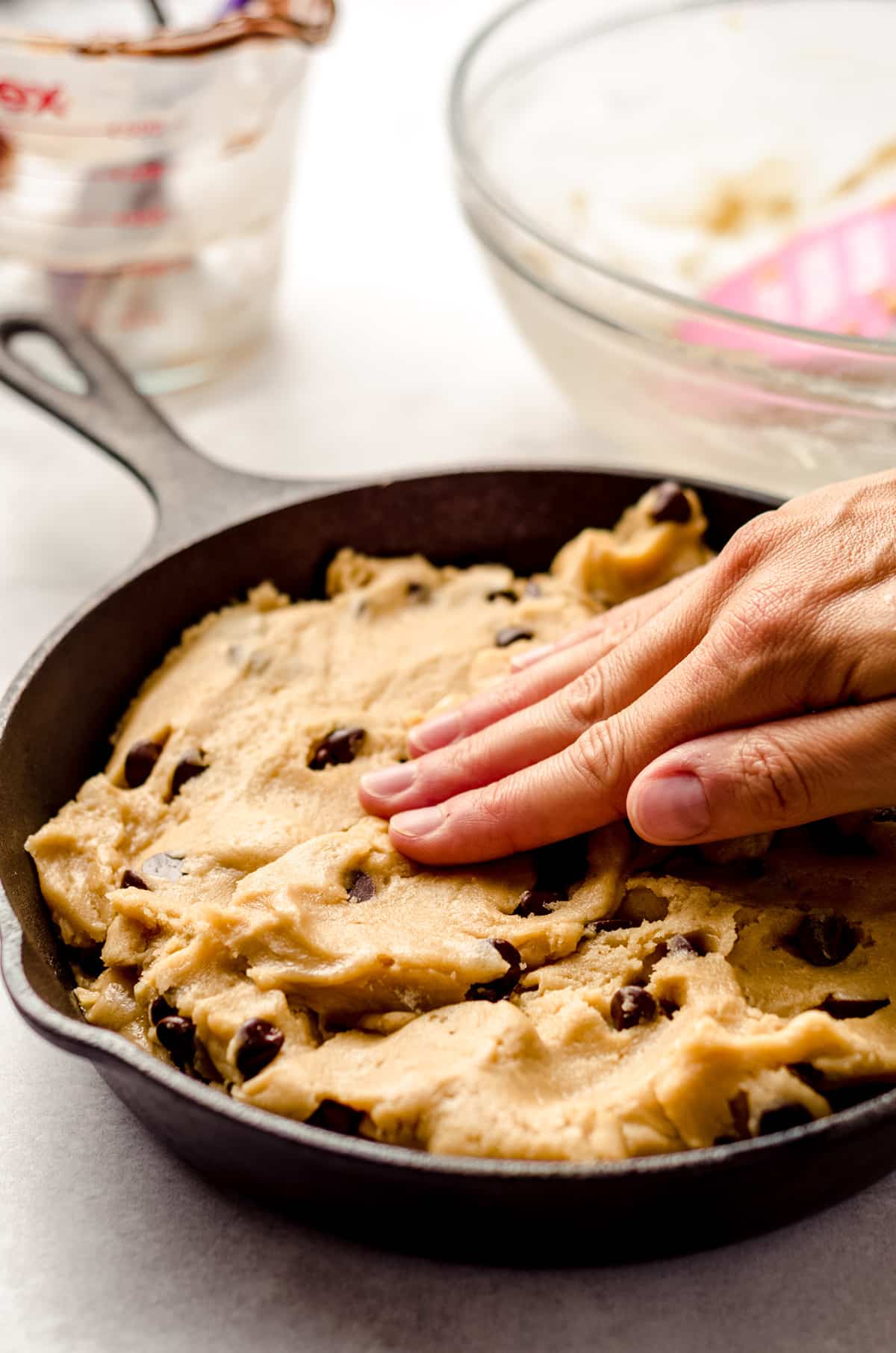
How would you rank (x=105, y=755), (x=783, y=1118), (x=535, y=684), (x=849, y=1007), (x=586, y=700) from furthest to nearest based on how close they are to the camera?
1. (x=105, y=755)
2. (x=535, y=684)
3. (x=586, y=700)
4. (x=849, y=1007)
5. (x=783, y=1118)

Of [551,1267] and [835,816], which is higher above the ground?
[835,816]

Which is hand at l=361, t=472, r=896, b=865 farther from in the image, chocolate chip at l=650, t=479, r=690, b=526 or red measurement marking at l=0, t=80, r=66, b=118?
red measurement marking at l=0, t=80, r=66, b=118

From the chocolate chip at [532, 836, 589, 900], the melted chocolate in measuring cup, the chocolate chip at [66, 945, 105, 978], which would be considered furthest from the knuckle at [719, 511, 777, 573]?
the melted chocolate in measuring cup

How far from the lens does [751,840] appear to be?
58.8 inches

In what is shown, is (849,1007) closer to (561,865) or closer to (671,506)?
(561,865)

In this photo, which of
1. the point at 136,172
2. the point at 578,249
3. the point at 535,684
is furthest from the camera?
the point at 578,249

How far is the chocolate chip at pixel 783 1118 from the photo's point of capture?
122 cm

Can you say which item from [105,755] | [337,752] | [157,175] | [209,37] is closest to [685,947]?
[337,752]

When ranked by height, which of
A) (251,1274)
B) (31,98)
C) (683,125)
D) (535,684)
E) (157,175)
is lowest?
(251,1274)

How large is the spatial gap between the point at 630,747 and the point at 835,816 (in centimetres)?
28

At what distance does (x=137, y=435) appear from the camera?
2.08m

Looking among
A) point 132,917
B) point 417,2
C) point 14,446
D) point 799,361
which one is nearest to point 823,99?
point 799,361

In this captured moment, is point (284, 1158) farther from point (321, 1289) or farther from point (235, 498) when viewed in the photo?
point (235, 498)

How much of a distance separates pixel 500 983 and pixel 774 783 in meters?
0.37
